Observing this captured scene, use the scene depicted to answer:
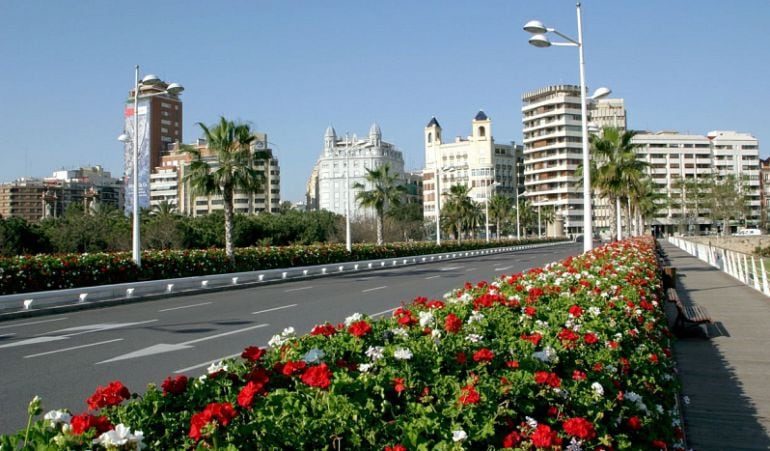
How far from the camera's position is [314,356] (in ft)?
13.0

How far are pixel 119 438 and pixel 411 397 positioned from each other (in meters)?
1.40

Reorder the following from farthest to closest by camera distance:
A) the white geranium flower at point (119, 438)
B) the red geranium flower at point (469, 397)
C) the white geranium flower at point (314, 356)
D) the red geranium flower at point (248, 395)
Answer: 1. the white geranium flower at point (314, 356)
2. the red geranium flower at point (469, 397)
3. the red geranium flower at point (248, 395)
4. the white geranium flower at point (119, 438)

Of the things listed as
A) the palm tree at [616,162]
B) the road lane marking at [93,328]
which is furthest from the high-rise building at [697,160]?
the road lane marking at [93,328]

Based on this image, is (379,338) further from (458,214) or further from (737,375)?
(458,214)

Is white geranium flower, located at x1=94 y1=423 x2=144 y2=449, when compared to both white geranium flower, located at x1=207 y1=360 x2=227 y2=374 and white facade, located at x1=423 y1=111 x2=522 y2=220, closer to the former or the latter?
white geranium flower, located at x1=207 y1=360 x2=227 y2=374

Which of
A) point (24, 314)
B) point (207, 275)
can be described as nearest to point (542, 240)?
point (207, 275)

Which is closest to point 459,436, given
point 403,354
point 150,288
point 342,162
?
point 403,354

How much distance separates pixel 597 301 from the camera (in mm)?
7152

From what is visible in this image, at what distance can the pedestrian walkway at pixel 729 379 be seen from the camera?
20.3 ft

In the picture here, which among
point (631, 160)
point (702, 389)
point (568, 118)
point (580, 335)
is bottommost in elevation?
point (702, 389)

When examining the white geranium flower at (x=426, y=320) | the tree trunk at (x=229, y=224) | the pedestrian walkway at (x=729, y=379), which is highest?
the tree trunk at (x=229, y=224)

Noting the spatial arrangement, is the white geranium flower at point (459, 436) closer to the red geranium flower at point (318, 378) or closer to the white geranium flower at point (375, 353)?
the red geranium flower at point (318, 378)

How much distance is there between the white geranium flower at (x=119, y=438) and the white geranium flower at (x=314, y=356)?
1.49 meters

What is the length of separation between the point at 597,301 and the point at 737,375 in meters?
2.87
